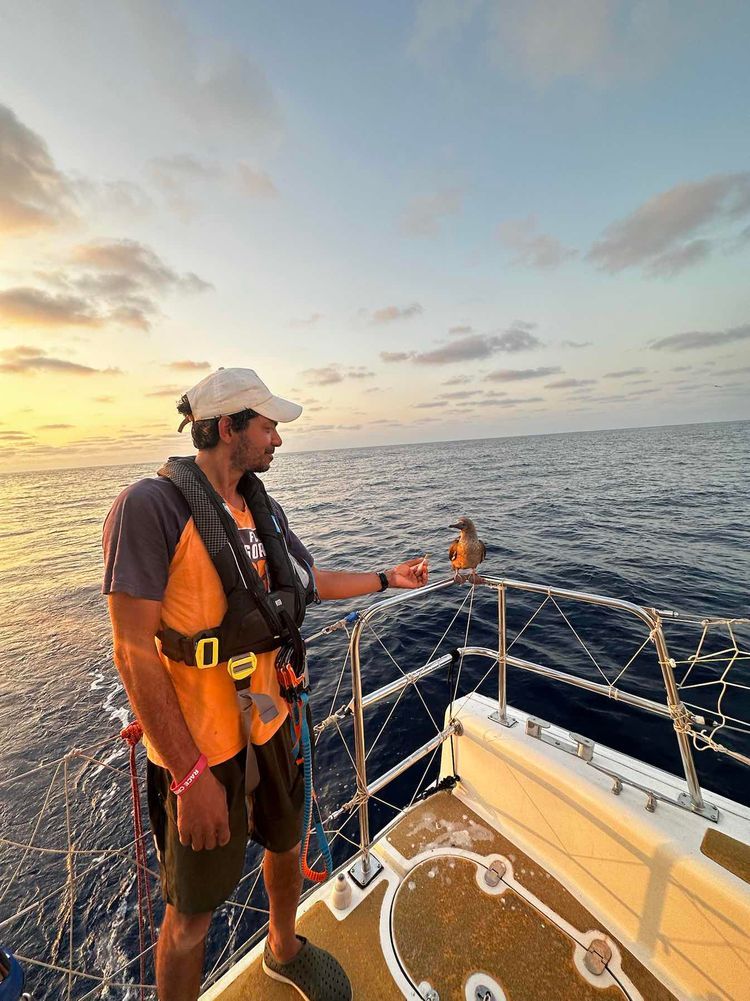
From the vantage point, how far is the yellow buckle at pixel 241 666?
5.46 ft

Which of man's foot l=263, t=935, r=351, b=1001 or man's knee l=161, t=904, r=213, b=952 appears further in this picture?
man's foot l=263, t=935, r=351, b=1001

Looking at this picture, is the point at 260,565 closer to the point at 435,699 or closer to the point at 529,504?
the point at 435,699

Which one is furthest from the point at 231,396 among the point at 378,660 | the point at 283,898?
the point at 378,660

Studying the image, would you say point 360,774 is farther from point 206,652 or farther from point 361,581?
point 206,652

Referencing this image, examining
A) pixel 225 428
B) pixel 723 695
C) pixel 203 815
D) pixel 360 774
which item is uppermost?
pixel 225 428

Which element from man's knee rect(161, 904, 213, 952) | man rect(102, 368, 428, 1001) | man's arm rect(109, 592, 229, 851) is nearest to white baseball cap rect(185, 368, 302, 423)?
man rect(102, 368, 428, 1001)

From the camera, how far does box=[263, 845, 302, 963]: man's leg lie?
2.03m

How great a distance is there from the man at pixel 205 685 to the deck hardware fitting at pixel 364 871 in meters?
0.50

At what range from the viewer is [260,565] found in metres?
1.95

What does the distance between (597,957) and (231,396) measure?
3.56 metres

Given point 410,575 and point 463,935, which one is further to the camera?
point 410,575

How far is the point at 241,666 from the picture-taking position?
168cm

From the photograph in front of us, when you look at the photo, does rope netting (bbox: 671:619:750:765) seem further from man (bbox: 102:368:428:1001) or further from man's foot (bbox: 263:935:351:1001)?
man (bbox: 102:368:428:1001)

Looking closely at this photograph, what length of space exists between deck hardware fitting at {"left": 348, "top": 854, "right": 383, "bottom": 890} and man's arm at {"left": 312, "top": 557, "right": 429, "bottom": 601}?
1767 mm
